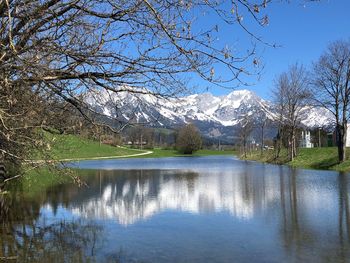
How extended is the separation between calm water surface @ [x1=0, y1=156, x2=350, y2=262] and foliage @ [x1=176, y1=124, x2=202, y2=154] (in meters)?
109

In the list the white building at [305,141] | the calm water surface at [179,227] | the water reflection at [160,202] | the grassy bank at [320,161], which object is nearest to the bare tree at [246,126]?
the white building at [305,141]

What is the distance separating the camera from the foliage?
13088 centimetres

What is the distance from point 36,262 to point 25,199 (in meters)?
11.3

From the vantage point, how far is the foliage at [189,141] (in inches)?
5153

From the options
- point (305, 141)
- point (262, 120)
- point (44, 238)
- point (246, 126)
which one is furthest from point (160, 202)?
point (305, 141)

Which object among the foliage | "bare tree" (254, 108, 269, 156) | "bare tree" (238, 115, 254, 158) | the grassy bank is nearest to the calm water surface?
the grassy bank

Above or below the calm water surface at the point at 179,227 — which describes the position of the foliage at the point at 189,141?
above

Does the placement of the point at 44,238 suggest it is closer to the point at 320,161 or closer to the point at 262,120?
the point at 320,161

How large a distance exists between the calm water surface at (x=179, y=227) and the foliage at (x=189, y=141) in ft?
357

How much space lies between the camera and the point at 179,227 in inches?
511

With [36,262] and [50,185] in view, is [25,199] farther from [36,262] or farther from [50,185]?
[36,262]

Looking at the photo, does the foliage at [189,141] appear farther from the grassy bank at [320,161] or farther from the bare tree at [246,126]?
the grassy bank at [320,161]

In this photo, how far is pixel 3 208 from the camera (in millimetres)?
16656

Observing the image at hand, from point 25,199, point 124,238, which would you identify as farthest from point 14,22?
point 25,199
